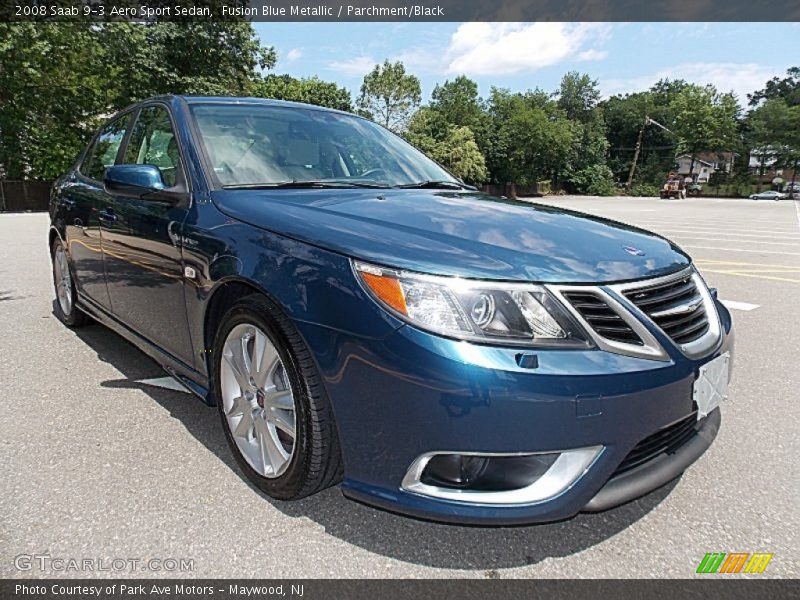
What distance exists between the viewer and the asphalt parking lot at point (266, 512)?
6.25 feet

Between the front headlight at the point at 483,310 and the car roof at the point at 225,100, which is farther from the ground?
the car roof at the point at 225,100

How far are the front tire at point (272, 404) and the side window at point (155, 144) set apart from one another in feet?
3.03

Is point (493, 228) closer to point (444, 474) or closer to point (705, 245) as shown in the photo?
point (444, 474)

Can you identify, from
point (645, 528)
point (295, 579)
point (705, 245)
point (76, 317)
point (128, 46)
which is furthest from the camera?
point (128, 46)

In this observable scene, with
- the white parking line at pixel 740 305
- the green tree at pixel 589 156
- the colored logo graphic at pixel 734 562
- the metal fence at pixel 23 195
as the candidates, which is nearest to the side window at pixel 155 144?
the colored logo graphic at pixel 734 562

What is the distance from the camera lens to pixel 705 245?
1237cm

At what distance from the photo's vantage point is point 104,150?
3896mm

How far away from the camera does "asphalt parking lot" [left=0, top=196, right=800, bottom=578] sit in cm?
190

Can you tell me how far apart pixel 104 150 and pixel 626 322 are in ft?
11.8

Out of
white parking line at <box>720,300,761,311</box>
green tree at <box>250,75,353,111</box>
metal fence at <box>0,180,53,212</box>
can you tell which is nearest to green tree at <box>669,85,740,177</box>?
green tree at <box>250,75,353,111</box>

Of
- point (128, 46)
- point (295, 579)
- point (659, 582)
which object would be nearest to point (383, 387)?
point (295, 579)

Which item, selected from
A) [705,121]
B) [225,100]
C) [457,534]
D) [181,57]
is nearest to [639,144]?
[705,121]

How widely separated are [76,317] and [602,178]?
71.9 metres

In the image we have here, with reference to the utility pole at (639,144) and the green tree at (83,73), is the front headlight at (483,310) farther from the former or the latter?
the utility pole at (639,144)
